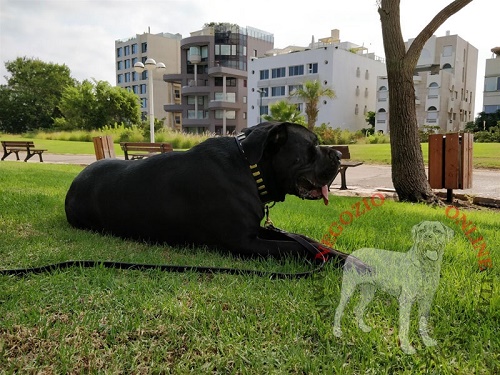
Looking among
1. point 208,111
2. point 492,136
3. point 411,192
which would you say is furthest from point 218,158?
point 208,111

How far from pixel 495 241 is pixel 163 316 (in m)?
3.15

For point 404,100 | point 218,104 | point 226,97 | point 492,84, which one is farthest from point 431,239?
point 226,97

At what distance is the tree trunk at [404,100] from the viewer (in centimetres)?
685

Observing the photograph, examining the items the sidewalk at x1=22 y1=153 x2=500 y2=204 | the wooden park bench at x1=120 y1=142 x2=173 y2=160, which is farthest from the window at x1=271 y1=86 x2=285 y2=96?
the wooden park bench at x1=120 y1=142 x2=173 y2=160

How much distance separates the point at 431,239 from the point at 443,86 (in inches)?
2406

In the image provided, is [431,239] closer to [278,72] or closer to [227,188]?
[227,188]

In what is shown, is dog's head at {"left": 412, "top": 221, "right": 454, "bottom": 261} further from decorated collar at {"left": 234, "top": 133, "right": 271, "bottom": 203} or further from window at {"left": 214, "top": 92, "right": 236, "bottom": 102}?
window at {"left": 214, "top": 92, "right": 236, "bottom": 102}

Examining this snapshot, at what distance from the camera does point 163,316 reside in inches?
81.9

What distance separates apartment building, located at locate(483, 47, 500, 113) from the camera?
49.5m

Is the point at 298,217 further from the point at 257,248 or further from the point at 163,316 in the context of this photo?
the point at 163,316

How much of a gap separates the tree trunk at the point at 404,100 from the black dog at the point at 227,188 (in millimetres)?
4219

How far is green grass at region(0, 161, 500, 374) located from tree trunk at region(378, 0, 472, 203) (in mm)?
4056

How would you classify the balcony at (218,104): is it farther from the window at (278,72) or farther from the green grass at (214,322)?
the green grass at (214,322)

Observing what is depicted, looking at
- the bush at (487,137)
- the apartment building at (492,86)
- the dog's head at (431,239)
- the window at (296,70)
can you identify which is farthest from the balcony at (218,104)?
the dog's head at (431,239)
